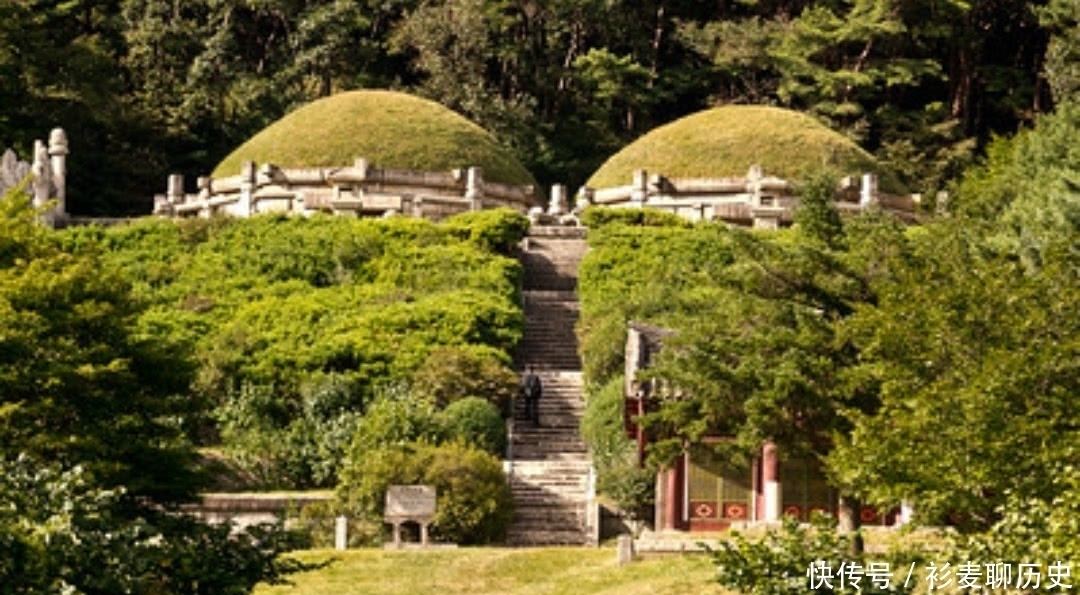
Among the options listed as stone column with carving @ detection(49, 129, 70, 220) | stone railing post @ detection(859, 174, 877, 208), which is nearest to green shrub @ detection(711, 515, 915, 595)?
stone railing post @ detection(859, 174, 877, 208)

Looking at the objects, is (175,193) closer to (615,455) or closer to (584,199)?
(584,199)

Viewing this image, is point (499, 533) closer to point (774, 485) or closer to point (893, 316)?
point (774, 485)

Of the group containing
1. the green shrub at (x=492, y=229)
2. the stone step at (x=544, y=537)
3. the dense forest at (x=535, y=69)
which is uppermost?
the dense forest at (x=535, y=69)

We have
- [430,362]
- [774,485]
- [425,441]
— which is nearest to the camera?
[774,485]

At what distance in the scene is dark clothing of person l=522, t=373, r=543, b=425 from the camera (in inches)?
1710

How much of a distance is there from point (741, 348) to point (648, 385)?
5.52 metres

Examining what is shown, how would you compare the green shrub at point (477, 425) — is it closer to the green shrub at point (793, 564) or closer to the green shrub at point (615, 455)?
the green shrub at point (615, 455)

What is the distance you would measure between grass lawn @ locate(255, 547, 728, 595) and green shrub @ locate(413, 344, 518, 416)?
454 inches

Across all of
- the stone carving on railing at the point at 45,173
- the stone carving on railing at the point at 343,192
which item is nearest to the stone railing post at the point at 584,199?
the stone carving on railing at the point at 343,192

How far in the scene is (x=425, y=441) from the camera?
128ft

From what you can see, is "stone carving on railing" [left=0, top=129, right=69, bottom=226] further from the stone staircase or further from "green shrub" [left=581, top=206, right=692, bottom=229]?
"green shrub" [left=581, top=206, right=692, bottom=229]

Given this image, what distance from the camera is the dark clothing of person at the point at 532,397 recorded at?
43438 millimetres

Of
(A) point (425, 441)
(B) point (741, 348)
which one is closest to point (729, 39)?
(A) point (425, 441)

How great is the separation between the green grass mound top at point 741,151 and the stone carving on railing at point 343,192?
4.50 m
